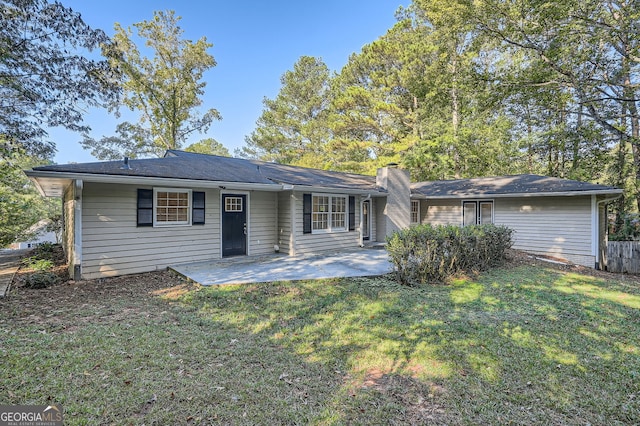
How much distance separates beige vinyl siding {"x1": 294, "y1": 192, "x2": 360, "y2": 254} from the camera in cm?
1012

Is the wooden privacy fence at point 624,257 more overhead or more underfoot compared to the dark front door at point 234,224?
more underfoot

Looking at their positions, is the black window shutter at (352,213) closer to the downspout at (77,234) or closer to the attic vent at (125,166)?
the attic vent at (125,166)

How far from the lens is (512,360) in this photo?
3537 millimetres

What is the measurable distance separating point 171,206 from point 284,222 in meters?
3.59

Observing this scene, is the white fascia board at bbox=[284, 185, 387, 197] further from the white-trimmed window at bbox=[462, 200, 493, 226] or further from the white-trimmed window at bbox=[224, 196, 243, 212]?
the white-trimmed window at bbox=[462, 200, 493, 226]

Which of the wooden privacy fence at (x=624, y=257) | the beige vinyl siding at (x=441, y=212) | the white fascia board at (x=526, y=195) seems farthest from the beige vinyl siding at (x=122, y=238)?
the wooden privacy fence at (x=624, y=257)

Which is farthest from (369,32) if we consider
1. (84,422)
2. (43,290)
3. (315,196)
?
(84,422)

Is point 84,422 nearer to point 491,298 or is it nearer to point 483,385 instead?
point 483,385

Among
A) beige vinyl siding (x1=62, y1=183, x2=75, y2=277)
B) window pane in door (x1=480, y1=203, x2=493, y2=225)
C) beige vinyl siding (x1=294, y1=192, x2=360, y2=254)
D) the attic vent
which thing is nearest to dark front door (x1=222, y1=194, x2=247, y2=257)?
beige vinyl siding (x1=294, y1=192, x2=360, y2=254)

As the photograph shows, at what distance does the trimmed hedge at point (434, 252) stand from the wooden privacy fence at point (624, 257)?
6.23m

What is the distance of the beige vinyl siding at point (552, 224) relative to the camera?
11047mm

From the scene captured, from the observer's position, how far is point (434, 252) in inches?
276

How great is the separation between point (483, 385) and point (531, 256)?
10.7 m

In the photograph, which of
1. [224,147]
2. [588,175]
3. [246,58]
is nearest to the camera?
[246,58]
